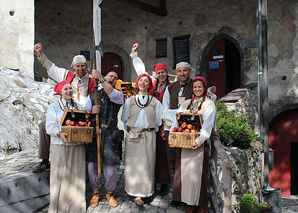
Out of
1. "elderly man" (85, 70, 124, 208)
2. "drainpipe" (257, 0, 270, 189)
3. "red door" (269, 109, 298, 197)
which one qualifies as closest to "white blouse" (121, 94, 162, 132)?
"elderly man" (85, 70, 124, 208)

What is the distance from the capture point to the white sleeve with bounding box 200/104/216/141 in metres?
3.37

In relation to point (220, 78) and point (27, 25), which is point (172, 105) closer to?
point (27, 25)

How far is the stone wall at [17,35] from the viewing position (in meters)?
8.00

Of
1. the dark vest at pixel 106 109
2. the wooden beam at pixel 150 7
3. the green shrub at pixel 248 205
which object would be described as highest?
the wooden beam at pixel 150 7

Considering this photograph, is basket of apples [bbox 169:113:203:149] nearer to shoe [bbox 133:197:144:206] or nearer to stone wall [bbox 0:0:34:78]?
shoe [bbox 133:197:144:206]

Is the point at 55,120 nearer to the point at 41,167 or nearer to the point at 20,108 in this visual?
the point at 41,167

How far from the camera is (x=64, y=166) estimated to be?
350 centimetres

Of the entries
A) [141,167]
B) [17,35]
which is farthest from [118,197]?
[17,35]

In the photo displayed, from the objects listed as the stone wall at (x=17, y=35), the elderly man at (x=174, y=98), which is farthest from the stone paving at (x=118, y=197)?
the stone wall at (x=17, y=35)

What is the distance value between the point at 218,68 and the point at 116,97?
322 inches

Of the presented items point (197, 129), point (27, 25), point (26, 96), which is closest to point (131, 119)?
point (197, 129)

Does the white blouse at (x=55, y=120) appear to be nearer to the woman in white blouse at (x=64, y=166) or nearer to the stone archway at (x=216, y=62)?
the woman in white blouse at (x=64, y=166)

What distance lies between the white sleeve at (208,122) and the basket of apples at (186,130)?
0.06 meters

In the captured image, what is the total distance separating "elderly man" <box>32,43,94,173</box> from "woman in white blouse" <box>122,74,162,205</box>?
0.67 m
